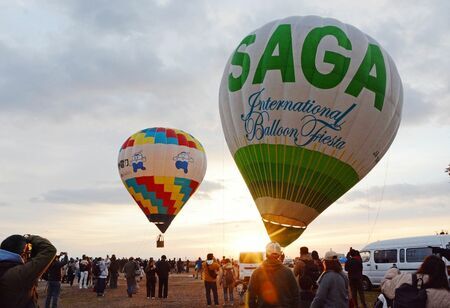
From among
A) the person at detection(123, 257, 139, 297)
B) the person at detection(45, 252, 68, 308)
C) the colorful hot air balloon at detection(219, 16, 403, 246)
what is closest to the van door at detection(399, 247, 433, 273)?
the colorful hot air balloon at detection(219, 16, 403, 246)

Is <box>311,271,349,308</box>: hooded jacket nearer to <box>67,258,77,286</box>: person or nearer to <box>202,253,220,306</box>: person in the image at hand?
<box>202,253,220,306</box>: person

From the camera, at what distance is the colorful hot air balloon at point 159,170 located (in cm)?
3098

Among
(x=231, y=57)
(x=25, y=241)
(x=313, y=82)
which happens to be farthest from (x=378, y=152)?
(x=25, y=241)

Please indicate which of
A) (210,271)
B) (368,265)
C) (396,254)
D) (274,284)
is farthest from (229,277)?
(274,284)

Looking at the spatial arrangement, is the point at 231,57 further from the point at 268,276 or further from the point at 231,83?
the point at 268,276

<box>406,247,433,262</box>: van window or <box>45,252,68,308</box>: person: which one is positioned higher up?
<box>406,247,433,262</box>: van window

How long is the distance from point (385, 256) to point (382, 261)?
0.79 feet

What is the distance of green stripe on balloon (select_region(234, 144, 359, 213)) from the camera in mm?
16062

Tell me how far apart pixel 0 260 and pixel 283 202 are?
12791 mm

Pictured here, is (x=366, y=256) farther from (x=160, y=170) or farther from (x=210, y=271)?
(x=160, y=170)

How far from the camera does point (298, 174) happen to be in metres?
16.1

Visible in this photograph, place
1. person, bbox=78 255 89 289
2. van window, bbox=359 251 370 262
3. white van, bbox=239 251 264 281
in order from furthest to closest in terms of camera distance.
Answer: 1. person, bbox=78 255 89 289
2. white van, bbox=239 251 264 281
3. van window, bbox=359 251 370 262

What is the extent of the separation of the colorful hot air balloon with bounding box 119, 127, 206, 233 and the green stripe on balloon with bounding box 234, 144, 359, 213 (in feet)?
48.6

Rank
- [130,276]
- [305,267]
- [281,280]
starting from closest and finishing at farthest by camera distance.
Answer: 1. [281,280]
2. [305,267]
3. [130,276]
